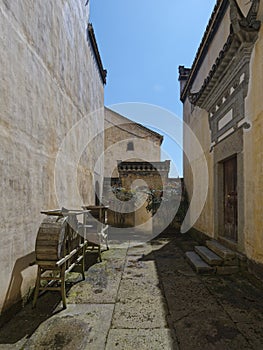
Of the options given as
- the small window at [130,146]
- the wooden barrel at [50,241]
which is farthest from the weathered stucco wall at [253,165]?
the small window at [130,146]

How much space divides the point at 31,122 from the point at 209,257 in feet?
13.5

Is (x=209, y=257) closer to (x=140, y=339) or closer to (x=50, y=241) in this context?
(x=140, y=339)

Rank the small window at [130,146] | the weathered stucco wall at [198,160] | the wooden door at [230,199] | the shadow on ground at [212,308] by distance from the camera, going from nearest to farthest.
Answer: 1. the shadow on ground at [212,308]
2. the wooden door at [230,199]
3. the weathered stucco wall at [198,160]
4. the small window at [130,146]

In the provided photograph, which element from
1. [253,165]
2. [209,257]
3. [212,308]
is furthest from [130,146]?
[212,308]

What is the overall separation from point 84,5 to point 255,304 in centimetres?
852

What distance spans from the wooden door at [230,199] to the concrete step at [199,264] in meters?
0.86

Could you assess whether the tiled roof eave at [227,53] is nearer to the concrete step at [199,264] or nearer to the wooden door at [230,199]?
the wooden door at [230,199]

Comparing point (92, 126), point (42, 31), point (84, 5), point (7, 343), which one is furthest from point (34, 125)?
point (84, 5)

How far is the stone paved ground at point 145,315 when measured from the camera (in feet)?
7.95

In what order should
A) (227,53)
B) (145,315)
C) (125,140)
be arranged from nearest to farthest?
(145,315)
(227,53)
(125,140)

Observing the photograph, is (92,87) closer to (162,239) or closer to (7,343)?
(162,239)

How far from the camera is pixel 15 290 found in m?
3.05

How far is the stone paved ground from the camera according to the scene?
2.42 m

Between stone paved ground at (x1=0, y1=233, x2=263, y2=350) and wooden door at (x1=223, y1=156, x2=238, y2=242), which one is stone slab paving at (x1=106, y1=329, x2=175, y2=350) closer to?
stone paved ground at (x1=0, y1=233, x2=263, y2=350)
